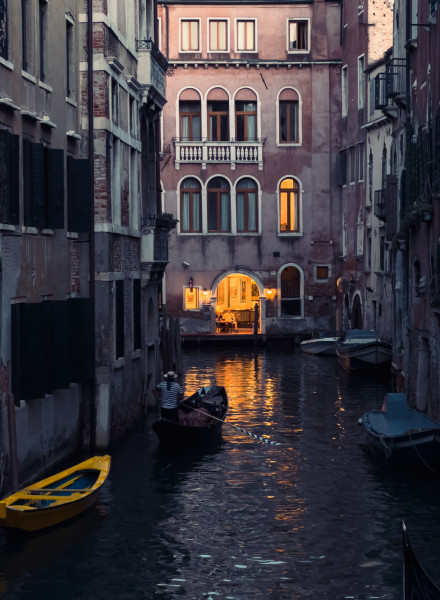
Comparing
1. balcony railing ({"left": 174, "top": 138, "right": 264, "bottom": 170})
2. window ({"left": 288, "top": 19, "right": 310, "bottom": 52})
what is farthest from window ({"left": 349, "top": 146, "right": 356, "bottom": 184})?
window ({"left": 288, "top": 19, "right": 310, "bottom": 52})

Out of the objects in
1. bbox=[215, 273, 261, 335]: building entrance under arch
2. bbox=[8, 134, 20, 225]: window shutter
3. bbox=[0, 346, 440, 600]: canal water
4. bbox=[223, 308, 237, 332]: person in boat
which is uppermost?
bbox=[8, 134, 20, 225]: window shutter

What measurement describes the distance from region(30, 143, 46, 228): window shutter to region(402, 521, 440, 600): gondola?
904 centimetres

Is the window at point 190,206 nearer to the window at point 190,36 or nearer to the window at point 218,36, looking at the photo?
the window at point 190,36

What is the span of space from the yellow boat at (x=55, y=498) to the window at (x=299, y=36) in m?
29.0

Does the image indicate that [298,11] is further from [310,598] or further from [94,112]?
[310,598]

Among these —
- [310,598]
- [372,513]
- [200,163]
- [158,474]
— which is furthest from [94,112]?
[200,163]

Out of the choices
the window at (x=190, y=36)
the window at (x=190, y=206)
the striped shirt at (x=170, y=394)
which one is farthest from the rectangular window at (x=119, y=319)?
the window at (x=190, y=36)

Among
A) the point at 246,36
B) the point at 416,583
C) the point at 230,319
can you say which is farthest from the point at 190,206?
the point at 416,583

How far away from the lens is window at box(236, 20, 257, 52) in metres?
42.5

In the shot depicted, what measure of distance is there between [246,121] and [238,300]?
6.94 m

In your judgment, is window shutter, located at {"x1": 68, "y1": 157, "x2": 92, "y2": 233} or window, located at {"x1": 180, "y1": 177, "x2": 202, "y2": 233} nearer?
window shutter, located at {"x1": 68, "y1": 157, "x2": 92, "y2": 233}

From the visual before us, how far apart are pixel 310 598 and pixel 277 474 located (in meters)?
6.45

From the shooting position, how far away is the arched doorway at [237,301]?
1706 inches

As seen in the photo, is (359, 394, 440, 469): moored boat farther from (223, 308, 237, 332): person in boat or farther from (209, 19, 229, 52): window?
(209, 19, 229, 52): window
